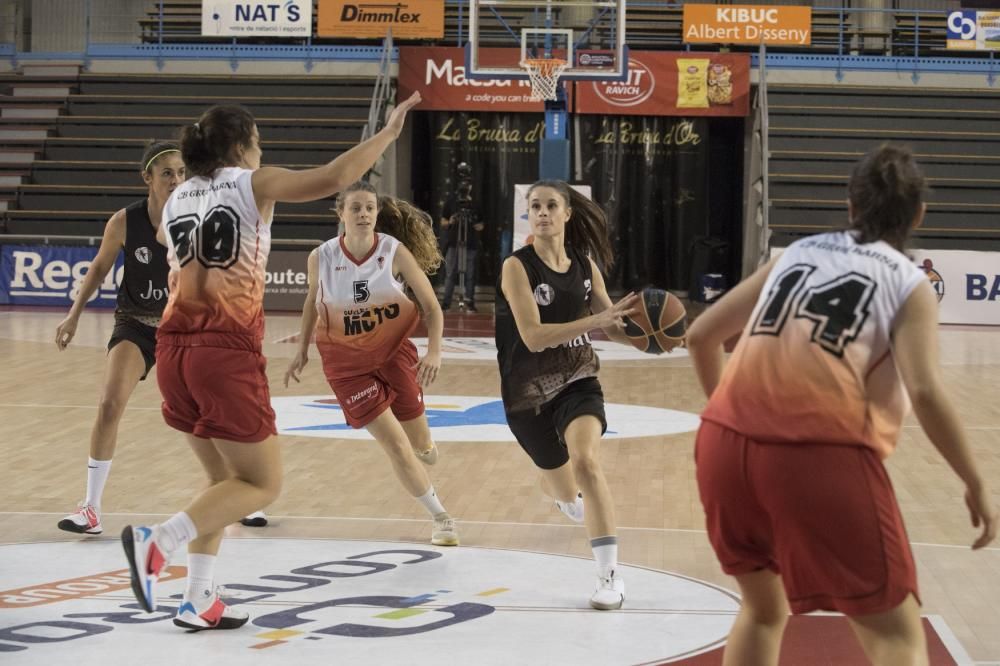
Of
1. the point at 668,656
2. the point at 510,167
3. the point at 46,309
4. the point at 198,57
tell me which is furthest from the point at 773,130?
the point at 668,656

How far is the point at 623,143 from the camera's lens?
22891 mm

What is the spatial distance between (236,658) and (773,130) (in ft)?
60.7

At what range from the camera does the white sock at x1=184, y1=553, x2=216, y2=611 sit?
467cm

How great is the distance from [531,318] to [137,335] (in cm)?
205

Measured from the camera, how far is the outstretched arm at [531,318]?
511cm

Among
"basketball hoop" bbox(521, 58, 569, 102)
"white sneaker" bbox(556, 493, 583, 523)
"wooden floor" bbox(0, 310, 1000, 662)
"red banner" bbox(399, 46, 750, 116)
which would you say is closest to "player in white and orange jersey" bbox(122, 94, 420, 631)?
"white sneaker" bbox(556, 493, 583, 523)

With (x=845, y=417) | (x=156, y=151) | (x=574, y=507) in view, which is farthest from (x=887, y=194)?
(x=156, y=151)

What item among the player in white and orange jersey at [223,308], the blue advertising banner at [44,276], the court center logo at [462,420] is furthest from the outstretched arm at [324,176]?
the blue advertising banner at [44,276]

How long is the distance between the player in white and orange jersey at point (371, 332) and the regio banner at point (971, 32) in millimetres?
17293

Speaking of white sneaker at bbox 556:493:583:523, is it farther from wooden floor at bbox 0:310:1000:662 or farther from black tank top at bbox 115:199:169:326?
black tank top at bbox 115:199:169:326

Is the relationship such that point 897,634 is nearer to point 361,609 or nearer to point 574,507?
point 361,609

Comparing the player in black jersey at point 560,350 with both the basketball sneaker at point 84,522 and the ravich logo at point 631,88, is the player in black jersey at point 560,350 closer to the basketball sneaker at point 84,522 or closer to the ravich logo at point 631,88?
the basketball sneaker at point 84,522

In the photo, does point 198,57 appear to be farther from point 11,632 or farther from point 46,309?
point 11,632

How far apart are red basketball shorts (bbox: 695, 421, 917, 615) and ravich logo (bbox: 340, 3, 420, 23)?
1934cm
